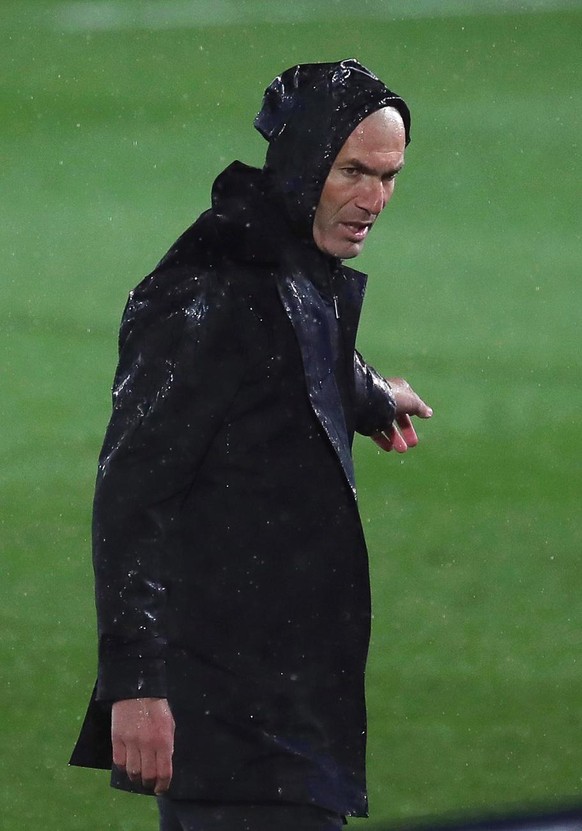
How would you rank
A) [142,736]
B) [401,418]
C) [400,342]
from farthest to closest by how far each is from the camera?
[400,342], [401,418], [142,736]

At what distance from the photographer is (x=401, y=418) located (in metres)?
3.67

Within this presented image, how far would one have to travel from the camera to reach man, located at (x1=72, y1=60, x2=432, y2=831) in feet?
9.45

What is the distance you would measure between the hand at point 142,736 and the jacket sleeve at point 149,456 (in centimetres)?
2

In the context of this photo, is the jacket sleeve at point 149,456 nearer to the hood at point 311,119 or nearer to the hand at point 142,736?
the hand at point 142,736

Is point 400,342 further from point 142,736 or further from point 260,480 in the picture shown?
point 142,736

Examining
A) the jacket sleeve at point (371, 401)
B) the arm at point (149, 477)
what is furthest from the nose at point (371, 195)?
the jacket sleeve at point (371, 401)

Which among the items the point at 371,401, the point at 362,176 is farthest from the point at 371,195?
the point at 371,401

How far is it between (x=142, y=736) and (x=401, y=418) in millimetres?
1027

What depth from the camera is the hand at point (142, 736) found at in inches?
111

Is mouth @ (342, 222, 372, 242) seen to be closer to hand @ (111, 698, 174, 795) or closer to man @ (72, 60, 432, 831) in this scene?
man @ (72, 60, 432, 831)

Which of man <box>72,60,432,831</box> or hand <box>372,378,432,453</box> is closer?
man <box>72,60,432,831</box>

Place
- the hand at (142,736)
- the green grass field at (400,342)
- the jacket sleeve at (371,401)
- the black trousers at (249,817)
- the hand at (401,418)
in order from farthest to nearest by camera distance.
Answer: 1. the green grass field at (400,342)
2. the hand at (401,418)
3. the jacket sleeve at (371,401)
4. the black trousers at (249,817)
5. the hand at (142,736)

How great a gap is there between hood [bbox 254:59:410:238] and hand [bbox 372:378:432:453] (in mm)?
627

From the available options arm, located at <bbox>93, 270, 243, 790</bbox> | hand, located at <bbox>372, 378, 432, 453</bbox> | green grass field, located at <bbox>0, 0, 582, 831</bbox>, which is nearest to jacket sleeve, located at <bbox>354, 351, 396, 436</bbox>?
hand, located at <bbox>372, 378, 432, 453</bbox>
